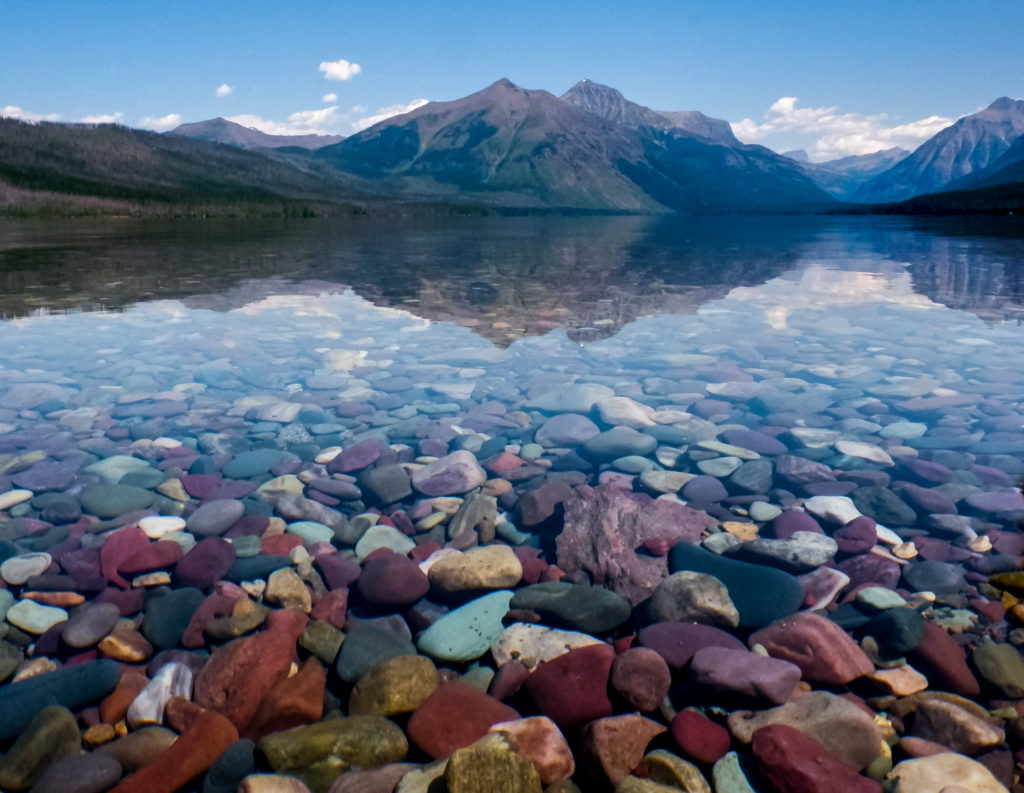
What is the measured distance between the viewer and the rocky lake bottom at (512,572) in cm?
367

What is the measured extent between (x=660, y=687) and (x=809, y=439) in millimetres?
5302

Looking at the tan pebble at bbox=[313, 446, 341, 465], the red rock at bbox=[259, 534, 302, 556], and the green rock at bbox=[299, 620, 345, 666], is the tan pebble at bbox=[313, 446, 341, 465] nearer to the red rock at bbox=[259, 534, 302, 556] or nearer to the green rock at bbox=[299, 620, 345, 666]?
the red rock at bbox=[259, 534, 302, 556]

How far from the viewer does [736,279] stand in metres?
28.0

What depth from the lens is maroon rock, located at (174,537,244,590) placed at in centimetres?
545

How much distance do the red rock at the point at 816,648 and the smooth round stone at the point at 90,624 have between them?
15.3 feet

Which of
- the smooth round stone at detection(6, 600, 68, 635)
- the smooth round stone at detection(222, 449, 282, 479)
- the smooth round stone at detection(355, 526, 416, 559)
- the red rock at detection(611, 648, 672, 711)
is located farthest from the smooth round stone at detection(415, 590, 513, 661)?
the smooth round stone at detection(222, 449, 282, 479)

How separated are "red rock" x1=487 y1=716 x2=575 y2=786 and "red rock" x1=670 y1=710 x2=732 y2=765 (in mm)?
644

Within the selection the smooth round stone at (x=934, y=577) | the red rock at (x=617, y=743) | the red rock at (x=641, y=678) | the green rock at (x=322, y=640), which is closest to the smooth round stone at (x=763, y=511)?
the smooth round stone at (x=934, y=577)

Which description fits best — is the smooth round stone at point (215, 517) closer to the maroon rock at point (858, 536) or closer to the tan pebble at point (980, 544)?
the maroon rock at point (858, 536)

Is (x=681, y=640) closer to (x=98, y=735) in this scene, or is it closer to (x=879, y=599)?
(x=879, y=599)

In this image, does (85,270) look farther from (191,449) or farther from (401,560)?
(401,560)

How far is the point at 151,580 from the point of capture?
5.45 m

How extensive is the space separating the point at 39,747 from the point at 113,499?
3.49 m

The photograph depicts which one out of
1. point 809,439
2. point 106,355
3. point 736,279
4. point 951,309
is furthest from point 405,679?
point 736,279
